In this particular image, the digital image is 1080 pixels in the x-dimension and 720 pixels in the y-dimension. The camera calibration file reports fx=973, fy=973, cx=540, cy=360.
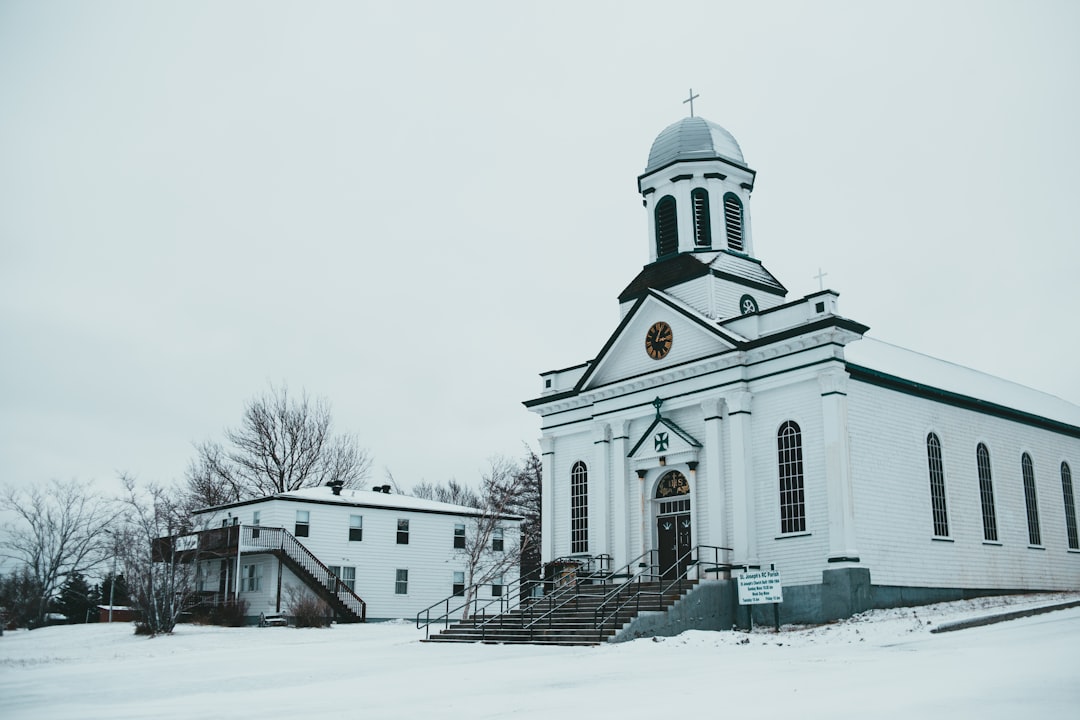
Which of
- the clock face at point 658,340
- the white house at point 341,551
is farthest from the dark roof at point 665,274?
the white house at point 341,551

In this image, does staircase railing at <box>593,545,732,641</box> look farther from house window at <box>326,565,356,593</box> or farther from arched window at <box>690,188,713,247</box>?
house window at <box>326,565,356,593</box>

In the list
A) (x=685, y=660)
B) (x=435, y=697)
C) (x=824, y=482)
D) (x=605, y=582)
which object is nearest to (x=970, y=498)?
(x=824, y=482)

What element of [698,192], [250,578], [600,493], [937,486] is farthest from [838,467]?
[250,578]

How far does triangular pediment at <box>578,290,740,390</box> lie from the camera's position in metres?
27.4

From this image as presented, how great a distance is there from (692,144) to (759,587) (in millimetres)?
14988

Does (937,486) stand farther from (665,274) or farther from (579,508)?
(579,508)

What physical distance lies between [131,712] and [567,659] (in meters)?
8.06

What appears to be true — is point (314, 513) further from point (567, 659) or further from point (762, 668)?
point (762, 668)

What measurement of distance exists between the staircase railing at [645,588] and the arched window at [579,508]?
336 centimetres

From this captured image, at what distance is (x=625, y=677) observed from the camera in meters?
14.4

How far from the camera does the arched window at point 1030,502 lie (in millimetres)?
29688

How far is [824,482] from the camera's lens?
23719 millimetres

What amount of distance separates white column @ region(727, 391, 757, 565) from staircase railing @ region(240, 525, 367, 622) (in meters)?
18.3

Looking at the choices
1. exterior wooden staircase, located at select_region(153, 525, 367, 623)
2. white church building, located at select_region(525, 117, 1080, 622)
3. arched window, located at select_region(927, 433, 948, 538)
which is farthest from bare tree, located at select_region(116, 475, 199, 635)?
arched window, located at select_region(927, 433, 948, 538)
